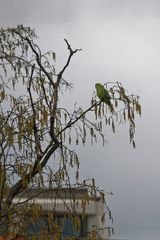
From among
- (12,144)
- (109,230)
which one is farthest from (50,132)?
(109,230)

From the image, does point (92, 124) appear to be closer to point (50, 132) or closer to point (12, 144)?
point (50, 132)

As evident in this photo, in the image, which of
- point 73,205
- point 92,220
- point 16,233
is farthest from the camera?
point 92,220

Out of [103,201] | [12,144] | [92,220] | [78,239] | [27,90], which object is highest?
[92,220]

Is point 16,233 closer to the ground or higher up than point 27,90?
closer to the ground

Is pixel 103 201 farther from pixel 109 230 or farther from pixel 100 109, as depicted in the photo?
pixel 100 109

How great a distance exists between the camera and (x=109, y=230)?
5.50 m

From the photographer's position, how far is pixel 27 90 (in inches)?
229

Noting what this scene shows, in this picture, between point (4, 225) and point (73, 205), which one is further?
point (4, 225)

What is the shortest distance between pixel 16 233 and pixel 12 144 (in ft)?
3.09

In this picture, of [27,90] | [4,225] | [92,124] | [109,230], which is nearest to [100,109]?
[92,124]

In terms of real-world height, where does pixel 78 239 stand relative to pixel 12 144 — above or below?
below

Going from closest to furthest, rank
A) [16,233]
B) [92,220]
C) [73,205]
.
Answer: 1. [73,205]
2. [16,233]
3. [92,220]

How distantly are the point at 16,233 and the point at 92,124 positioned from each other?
1348mm

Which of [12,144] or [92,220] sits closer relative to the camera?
[12,144]
